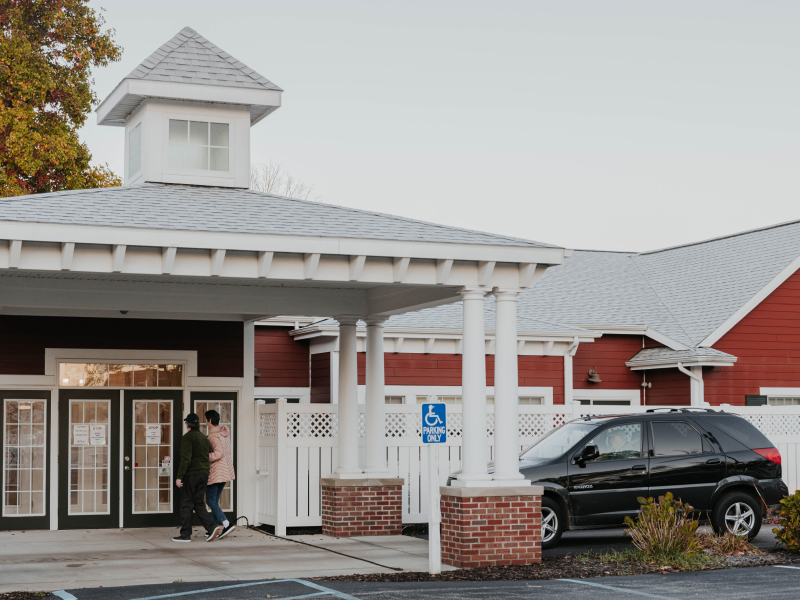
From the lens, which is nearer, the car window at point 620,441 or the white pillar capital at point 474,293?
the white pillar capital at point 474,293

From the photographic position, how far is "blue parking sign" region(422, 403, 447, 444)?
1135cm

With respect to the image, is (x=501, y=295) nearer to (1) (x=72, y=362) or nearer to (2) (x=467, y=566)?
(2) (x=467, y=566)

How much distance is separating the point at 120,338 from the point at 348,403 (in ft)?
12.2

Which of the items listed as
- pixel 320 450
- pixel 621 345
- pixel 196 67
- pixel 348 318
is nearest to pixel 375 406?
pixel 320 450

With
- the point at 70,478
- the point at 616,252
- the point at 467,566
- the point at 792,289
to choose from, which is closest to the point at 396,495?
the point at 467,566

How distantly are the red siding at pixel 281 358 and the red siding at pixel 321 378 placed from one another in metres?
0.18

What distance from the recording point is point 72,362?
16.0 m

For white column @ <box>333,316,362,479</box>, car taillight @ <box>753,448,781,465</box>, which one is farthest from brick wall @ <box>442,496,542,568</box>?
car taillight @ <box>753,448,781,465</box>

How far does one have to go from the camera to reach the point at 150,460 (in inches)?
642

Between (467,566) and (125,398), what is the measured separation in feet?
22.6

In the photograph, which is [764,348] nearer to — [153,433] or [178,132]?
[153,433]

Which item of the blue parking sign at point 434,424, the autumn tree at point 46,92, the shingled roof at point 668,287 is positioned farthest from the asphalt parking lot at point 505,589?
the autumn tree at point 46,92

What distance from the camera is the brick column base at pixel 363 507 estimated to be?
14977 mm

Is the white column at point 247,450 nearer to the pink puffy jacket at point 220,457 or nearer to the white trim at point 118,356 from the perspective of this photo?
the white trim at point 118,356
